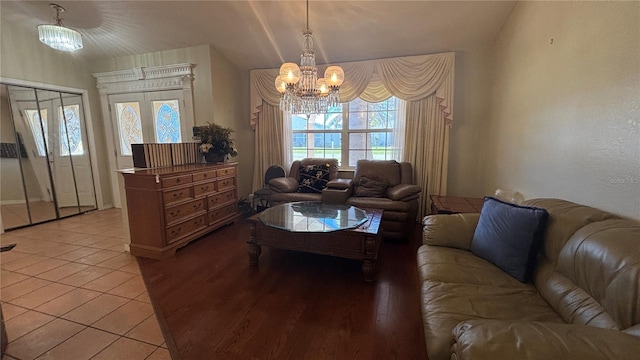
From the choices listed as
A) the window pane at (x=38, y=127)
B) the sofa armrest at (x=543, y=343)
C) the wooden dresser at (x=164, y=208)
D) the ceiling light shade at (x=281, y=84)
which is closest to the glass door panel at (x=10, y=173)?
the window pane at (x=38, y=127)

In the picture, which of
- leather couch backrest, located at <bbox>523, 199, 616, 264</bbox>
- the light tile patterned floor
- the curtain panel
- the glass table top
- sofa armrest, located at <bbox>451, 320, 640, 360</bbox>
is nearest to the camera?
sofa armrest, located at <bbox>451, 320, 640, 360</bbox>

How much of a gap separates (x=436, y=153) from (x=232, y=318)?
10.5 feet

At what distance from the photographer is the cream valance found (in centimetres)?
345

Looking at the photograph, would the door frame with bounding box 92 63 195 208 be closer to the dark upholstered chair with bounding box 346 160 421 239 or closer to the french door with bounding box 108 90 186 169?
the french door with bounding box 108 90 186 169

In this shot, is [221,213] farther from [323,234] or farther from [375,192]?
[375,192]

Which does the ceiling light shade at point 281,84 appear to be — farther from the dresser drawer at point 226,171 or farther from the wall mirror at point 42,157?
the wall mirror at point 42,157

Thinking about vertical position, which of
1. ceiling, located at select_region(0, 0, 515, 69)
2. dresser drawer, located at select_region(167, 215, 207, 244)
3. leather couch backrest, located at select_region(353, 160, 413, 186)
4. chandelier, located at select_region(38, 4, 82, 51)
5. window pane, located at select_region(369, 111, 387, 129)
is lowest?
dresser drawer, located at select_region(167, 215, 207, 244)

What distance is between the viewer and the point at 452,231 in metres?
1.85

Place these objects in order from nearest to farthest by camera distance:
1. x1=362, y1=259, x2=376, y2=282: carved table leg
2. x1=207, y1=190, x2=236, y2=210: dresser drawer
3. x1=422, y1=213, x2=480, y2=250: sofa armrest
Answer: x1=422, y1=213, x2=480, y2=250: sofa armrest < x1=362, y1=259, x2=376, y2=282: carved table leg < x1=207, y1=190, x2=236, y2=210: dresser drawer

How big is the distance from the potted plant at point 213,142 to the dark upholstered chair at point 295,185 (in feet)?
2.53

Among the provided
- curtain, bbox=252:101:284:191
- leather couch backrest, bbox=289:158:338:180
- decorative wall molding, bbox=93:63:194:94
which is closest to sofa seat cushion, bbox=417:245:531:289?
leather couch backrest, bbox=289:158:338:180

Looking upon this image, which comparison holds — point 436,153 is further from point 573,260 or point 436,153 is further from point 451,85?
point 573,260

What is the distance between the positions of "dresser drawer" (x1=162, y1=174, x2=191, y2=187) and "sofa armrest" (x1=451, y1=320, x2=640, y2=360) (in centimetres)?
270

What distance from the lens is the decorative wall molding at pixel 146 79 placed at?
12.4ft
